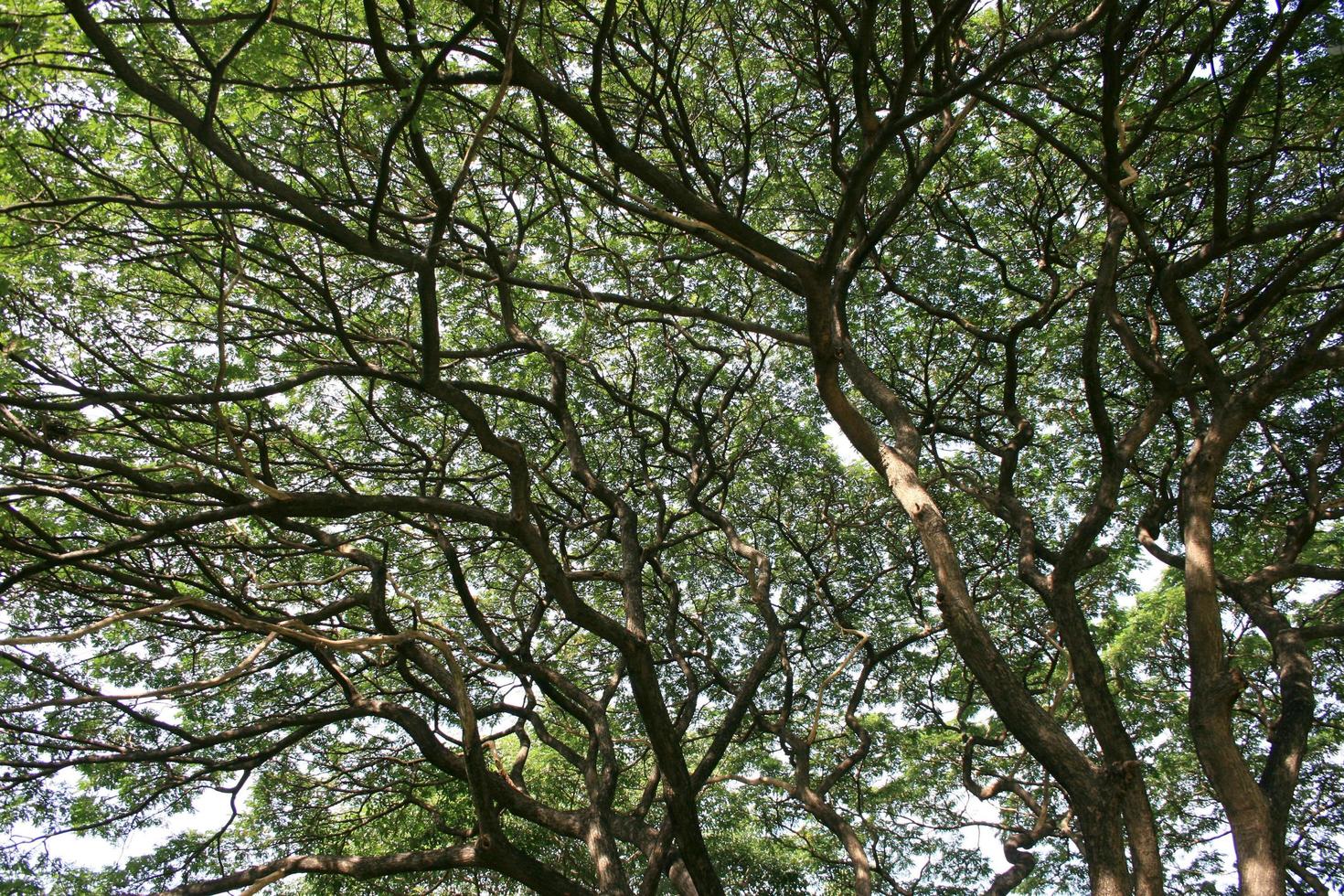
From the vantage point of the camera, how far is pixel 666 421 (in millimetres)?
8820

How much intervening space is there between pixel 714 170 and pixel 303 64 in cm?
349

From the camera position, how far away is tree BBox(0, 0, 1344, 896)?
518 centimetres

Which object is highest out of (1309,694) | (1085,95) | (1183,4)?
(1183,4)

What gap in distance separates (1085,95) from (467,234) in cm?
535

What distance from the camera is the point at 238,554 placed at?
769 cm

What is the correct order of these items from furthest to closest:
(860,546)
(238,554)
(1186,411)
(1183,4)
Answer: (860,546), (1186,411), (238,554), (1183,4)

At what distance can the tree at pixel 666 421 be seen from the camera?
17.0ft

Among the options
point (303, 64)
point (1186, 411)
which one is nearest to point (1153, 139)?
point (1186, 411)

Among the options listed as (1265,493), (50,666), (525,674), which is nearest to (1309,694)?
(1265,493)

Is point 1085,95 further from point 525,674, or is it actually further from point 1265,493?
point 525,674

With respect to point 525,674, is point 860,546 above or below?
above

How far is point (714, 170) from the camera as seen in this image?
8.08 m

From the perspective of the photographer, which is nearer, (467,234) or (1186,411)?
(467,234)

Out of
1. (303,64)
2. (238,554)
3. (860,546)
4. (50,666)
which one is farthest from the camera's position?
(860,546)
